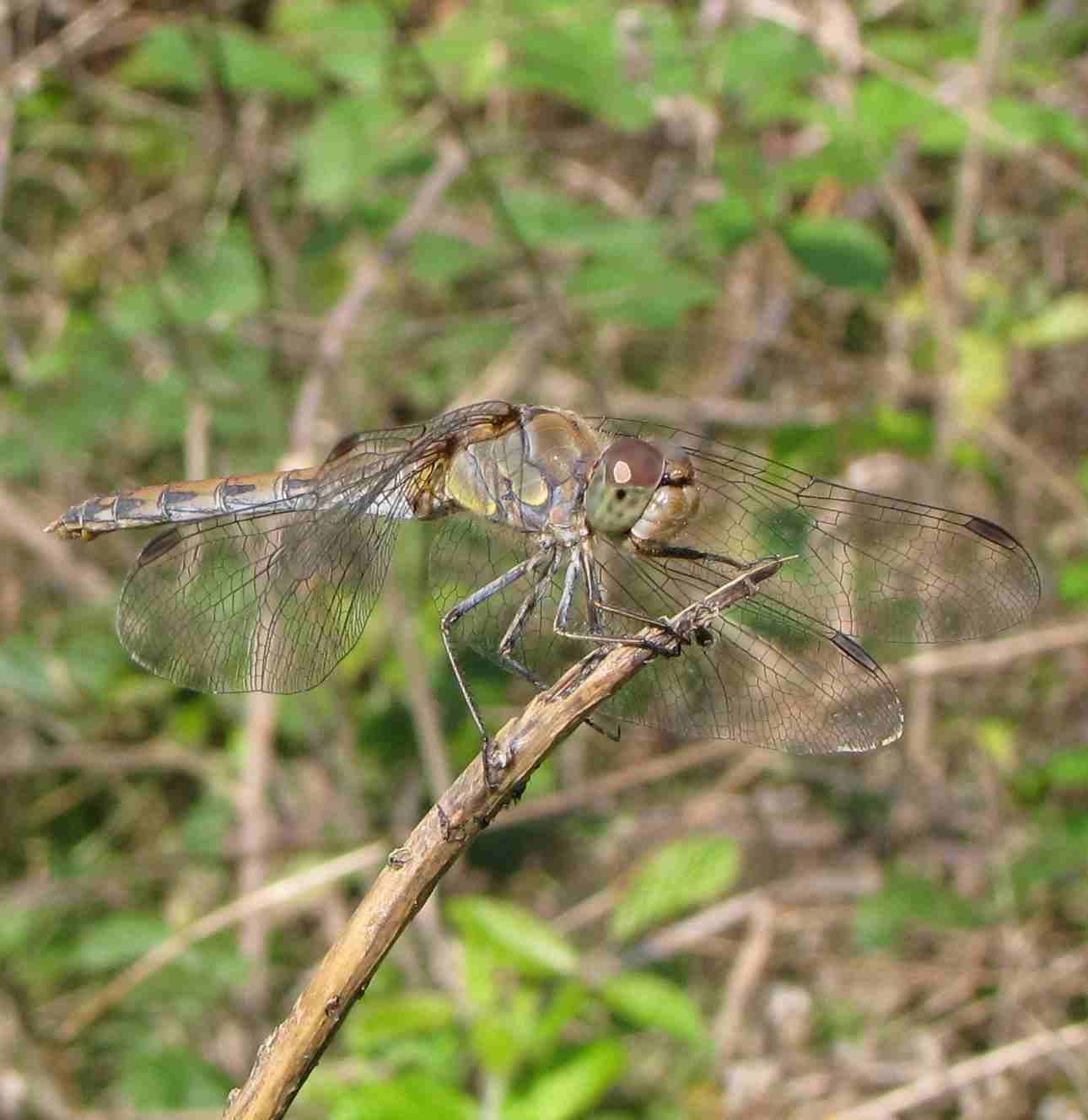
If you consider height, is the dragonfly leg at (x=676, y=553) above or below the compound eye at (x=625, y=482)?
below

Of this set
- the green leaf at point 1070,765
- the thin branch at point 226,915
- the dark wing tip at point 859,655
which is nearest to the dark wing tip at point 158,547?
the thin branch at point 226,915

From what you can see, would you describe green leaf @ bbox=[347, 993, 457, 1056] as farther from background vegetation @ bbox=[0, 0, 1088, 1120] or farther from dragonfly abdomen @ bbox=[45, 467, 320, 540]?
dragonfly abdomen @ bbox=[45, 467, 320, 540]

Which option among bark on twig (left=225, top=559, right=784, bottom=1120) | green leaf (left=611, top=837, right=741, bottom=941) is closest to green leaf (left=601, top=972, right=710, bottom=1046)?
Answer: green leaf (left=611, top=837, right=741, bottom=941)

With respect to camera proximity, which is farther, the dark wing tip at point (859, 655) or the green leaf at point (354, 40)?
the green leaf at point (354, 40)

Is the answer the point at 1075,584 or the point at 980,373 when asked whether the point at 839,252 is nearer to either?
→ the point at 1075,584

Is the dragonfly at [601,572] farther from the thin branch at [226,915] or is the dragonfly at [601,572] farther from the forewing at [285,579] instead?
the thin branch at [226,915]

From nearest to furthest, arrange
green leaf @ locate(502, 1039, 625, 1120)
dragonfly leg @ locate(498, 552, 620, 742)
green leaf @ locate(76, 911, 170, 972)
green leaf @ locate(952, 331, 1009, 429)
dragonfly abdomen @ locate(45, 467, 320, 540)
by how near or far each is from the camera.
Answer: dragonfly leg @ locate(498, 552, 620, 742)
dragonfly abdomen @ locate(45, 467, 320, 540)
green leaf @ locate(502, 1039, 625, 1120)
green leaf @ locate(76, 911, 170, 972)
green leaf @ locate(952, 331, 1009, 429)

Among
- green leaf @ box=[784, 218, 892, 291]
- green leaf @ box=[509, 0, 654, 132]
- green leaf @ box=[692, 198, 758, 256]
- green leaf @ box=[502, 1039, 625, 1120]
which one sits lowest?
green leaf @ box=[502, 1039, 625, 1120]
